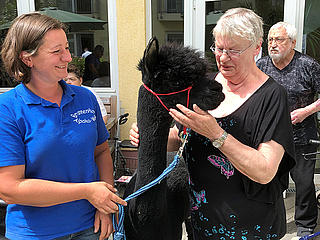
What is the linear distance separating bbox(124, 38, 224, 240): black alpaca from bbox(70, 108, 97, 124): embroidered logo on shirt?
0.74 feet

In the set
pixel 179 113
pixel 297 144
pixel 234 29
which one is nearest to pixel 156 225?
pixel 179 113

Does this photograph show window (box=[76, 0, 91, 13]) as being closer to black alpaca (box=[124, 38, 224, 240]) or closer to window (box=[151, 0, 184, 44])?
window (box=[151, 0, 184, 44])

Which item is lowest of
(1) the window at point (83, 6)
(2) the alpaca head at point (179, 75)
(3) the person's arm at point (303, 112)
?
(3) the person's arm at point (303, 112)

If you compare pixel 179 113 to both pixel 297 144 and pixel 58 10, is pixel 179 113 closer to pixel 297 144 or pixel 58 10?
pixel 297 144

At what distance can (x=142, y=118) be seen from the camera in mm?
1536

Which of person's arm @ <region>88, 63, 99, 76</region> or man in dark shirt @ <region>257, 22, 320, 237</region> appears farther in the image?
person's arm @ <region>88, 63, 99, 76</region>

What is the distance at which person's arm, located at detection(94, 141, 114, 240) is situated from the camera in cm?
153

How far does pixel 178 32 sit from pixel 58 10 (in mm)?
2053

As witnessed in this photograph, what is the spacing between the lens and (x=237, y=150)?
1.32 meters

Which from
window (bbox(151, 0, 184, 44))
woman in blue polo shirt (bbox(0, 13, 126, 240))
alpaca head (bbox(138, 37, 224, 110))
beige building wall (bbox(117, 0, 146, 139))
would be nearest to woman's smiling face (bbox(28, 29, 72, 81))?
woman in blue polo shirt (bbox(0, 13, 126, 240))

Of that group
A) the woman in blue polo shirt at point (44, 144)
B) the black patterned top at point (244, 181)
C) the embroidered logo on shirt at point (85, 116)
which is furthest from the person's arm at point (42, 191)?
the black patterned top at point (244, 181)

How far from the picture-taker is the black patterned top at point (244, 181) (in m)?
1.40

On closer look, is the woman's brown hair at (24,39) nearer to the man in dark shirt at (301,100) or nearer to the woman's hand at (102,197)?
the woman's hand at (102,197)

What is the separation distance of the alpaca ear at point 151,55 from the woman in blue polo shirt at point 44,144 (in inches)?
14.1
